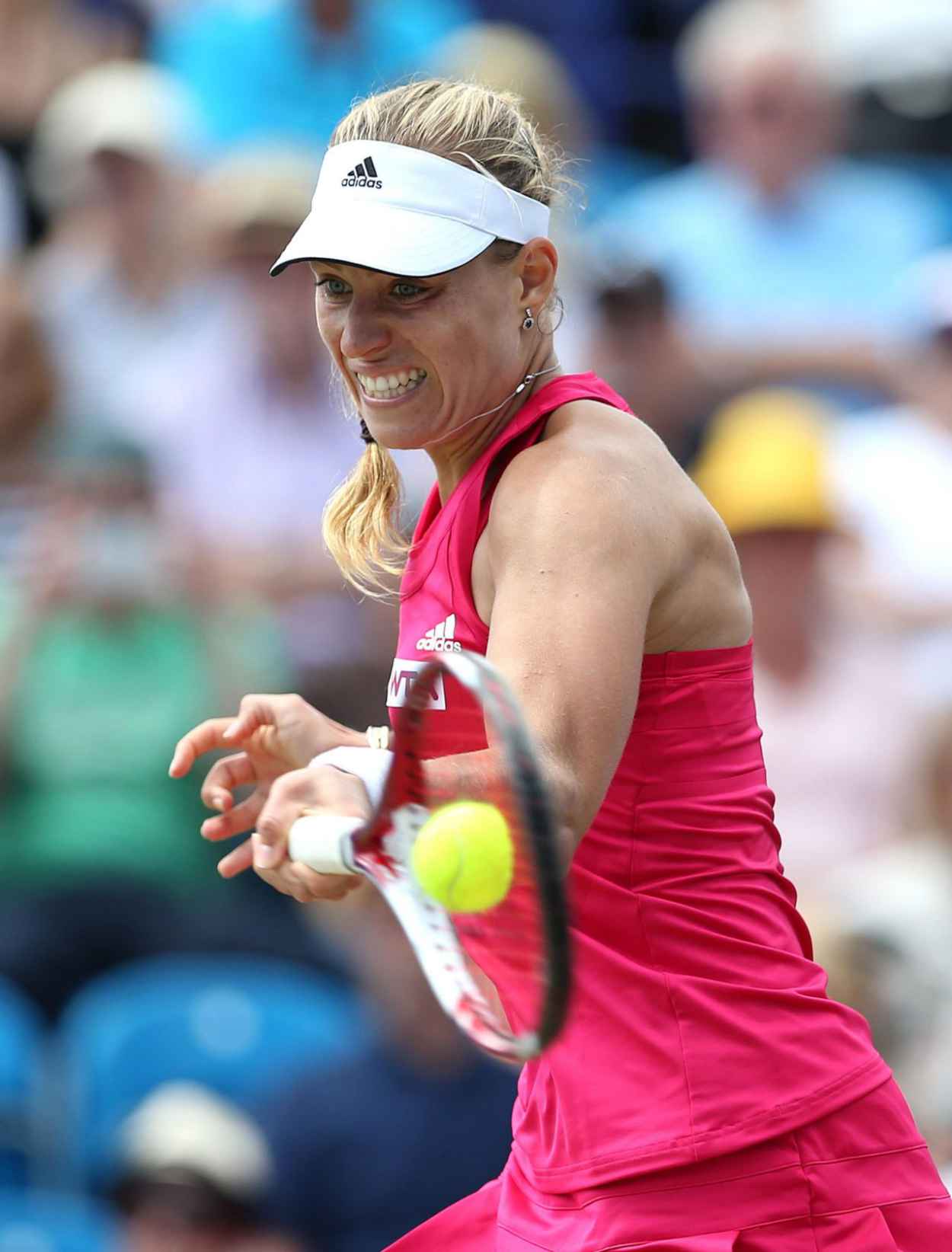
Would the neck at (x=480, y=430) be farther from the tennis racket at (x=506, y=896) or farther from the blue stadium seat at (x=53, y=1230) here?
the blue stadium seat at (x=53, y=1230)

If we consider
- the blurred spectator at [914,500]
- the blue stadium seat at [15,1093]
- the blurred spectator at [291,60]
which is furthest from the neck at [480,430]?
the blurred spectator at [291,60]

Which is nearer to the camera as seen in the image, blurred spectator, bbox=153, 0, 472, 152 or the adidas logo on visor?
the adidas logo on visor

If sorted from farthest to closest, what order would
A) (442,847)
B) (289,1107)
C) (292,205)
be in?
(292,205), (289,1107), (442,847)

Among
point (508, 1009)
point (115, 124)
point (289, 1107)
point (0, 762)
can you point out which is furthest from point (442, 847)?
point (115, 124)

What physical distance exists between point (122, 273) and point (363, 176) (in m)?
3.69

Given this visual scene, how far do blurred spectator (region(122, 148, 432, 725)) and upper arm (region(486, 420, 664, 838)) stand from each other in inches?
118

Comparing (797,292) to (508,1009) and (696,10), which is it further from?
(508,1009)

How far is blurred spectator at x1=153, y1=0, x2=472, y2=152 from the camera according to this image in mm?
6215

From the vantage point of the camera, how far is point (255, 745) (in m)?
2.51

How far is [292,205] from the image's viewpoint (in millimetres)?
5324

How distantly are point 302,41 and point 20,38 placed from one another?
1018mm

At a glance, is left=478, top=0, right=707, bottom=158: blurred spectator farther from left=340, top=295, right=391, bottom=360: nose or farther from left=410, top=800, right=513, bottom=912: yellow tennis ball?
left=410, top=800, right=513, bottom=912: yellow tennis ball

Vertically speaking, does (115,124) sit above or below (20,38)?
below


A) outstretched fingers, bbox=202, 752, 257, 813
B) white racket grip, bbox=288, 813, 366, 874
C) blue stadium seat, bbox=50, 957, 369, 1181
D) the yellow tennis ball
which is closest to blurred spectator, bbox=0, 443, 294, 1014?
blue stadium seat, bbox=50, 957, 369, 1181
